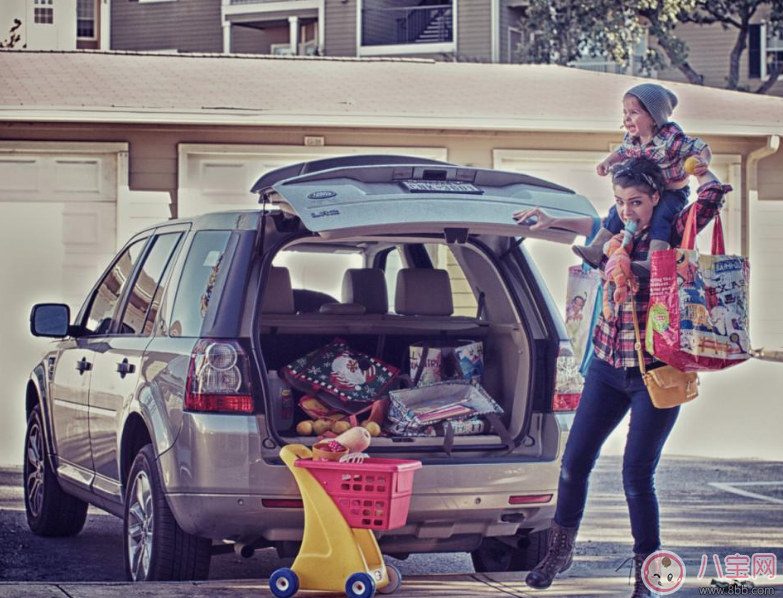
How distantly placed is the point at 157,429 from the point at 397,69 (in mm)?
12896

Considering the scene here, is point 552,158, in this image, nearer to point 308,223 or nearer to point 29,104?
point 29,104

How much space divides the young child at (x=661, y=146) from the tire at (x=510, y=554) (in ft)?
5.39

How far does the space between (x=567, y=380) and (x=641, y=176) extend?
130cm

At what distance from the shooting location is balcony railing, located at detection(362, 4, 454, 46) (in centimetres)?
3031

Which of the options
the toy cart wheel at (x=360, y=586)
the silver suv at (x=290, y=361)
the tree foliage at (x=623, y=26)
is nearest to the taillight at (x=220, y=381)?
the silver suv at (x=290, y=361)

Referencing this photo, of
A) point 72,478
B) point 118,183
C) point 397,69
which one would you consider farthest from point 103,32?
point 72,478

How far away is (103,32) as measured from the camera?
29.8m

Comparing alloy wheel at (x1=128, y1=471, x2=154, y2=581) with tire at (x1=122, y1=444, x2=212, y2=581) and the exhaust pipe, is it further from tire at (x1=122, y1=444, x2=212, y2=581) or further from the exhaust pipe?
the exhaust pipe

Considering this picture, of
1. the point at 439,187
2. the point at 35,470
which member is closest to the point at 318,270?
the point at 35,470

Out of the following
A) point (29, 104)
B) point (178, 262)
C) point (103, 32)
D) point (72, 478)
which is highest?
point (103, 32)

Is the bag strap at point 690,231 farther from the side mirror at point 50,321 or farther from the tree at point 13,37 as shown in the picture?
the tree at point 13,37

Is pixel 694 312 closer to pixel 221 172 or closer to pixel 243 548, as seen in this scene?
pixel 243 548

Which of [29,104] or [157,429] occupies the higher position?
[29,104]

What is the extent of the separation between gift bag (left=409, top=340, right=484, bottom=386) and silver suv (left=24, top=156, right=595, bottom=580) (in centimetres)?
10
